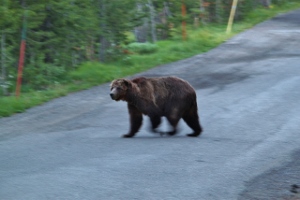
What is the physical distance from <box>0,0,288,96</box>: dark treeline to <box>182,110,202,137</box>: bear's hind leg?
17.3 ft

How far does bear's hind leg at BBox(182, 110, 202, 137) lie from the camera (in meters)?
11.1

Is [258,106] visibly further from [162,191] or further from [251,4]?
[251,4]

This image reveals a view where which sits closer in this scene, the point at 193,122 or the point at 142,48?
the point at 193,122

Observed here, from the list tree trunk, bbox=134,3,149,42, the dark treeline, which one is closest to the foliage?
the dark treeline

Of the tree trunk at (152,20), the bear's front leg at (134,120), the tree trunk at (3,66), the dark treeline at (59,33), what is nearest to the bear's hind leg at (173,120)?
the bear's front leg at (134,120)

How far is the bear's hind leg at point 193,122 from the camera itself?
36.5ft

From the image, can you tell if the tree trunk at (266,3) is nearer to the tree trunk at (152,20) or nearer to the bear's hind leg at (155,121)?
the tree trunk at (152,20)

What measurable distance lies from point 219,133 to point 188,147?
132 cm

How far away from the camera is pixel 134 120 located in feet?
36.4

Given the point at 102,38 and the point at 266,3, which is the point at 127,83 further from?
the point at 266,3

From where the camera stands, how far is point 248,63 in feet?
60.1

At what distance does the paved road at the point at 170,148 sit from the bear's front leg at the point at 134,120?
22cm

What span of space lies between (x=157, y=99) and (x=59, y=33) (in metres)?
6.53

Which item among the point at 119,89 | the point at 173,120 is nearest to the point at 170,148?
the point at 173,120
